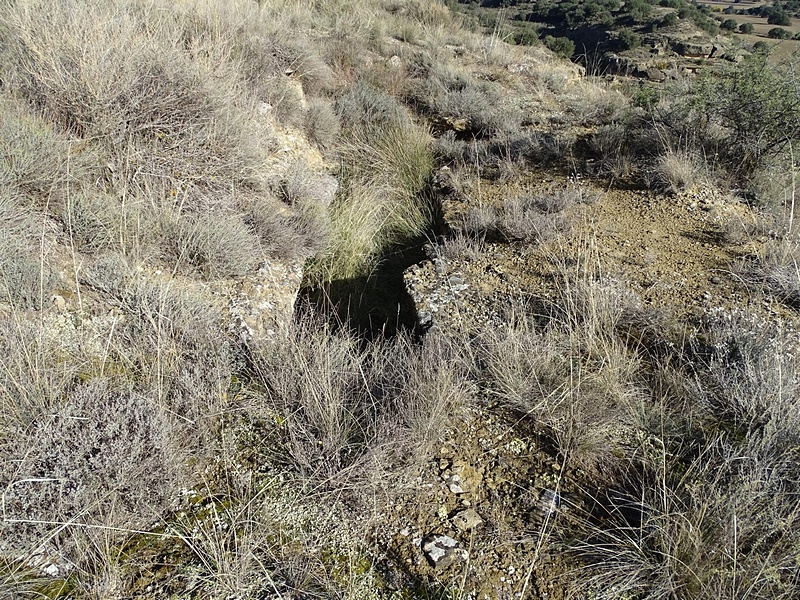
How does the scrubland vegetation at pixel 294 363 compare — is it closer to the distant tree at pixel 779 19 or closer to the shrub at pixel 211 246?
the shrub at pixel 211 246

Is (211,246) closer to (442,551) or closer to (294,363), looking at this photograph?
(294,363)

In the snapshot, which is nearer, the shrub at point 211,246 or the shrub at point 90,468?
the shrub at point 90,468

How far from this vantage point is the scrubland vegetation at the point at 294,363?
1.84m

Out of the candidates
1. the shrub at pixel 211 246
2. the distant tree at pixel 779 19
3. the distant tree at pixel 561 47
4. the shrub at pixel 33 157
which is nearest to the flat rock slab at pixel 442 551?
the shrub at pixel 211 246

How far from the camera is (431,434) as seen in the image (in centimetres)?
238

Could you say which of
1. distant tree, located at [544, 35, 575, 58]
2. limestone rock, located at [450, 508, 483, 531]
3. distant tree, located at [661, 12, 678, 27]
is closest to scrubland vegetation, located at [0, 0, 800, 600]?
limestone rock, located at [450, 508, 483, 531]

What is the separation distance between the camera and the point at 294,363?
2.70 metres

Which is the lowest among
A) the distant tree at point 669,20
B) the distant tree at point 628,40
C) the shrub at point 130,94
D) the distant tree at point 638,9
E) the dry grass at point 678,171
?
the dry grass at point 678,171

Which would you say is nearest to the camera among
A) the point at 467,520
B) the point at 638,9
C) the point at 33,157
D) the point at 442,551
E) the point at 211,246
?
the point at 442,551

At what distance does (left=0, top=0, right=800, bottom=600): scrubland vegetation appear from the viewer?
72.6 inches

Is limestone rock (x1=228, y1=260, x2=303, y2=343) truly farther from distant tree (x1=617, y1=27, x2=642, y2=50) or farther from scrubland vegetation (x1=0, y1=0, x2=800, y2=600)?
distant tree (x1=617, y1=27, x2=642, y2=50)

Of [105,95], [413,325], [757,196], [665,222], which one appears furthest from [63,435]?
[757,196]

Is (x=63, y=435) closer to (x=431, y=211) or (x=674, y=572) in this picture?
(x=674, y=572)

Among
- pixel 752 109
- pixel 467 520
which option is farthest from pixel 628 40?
pixel 467 520
